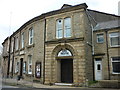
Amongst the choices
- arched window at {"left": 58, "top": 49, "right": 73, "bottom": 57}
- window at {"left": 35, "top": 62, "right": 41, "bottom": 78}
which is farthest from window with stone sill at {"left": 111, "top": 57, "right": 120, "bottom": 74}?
window at {"left": 35, "top": 62, "right": 41, "bottom": 78}

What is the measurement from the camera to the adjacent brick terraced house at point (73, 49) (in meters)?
15.7

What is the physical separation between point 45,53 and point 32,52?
9.53 ft

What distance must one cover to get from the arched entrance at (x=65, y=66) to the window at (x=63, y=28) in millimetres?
1833

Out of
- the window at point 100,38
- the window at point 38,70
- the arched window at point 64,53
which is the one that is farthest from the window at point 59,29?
the window at point 100,38

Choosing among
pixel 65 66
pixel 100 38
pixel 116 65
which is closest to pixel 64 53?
pixel 65 66

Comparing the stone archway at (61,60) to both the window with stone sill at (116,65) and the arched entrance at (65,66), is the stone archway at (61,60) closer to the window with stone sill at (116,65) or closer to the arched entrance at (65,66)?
the arched entrance at (65,66)

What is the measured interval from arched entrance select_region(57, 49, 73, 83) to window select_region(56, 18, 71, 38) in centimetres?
183

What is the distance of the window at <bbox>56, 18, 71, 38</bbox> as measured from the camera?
1688cm

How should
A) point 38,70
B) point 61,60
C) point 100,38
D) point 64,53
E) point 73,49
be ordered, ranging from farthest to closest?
point 100,38 → point 38,70 → point 61,60 → point 64,53 → point 73,49

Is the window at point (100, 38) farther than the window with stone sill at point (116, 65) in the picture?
Yes

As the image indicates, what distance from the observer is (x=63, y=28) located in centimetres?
1714

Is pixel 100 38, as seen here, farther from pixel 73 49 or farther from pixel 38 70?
pixel 38 70

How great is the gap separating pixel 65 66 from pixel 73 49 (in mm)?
2529

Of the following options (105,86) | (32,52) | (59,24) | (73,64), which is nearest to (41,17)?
(59,24)
